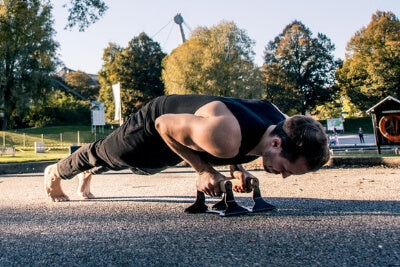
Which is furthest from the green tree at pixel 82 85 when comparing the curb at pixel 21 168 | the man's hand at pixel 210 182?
the man's hand at pixel 210 182

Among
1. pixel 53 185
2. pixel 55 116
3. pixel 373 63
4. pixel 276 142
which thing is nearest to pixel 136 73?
pixel 55 116

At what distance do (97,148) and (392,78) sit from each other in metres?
41.5

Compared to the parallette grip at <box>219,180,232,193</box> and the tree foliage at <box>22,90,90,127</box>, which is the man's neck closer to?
the parallette grip at <box>219,180,232,193</box>

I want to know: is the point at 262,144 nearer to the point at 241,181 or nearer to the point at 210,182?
the point at 210,182

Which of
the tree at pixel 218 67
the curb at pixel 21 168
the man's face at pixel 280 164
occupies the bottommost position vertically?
the man's face at pixel 280 164

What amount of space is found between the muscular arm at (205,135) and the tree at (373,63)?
41.4 m

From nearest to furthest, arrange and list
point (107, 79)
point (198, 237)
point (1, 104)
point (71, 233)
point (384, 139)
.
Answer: point (198, 237), point (71, 233), point (384, 139), point (1, 104), point (107, 79)

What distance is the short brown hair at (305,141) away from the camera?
208cm

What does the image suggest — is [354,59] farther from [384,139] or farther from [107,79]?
[384,139]

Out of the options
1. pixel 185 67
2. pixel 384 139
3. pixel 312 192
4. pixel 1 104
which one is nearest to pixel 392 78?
pixel 185 67

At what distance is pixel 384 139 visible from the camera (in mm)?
11562

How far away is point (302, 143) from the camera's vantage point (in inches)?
81.6

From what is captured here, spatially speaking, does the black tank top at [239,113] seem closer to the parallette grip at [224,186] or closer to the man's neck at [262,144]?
the man's neck at [262,144]

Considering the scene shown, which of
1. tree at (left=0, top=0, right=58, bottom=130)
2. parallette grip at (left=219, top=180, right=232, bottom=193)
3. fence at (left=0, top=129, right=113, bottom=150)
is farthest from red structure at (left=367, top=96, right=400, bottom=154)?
tree at (left=0, top=0, right=58, bottom=130)
